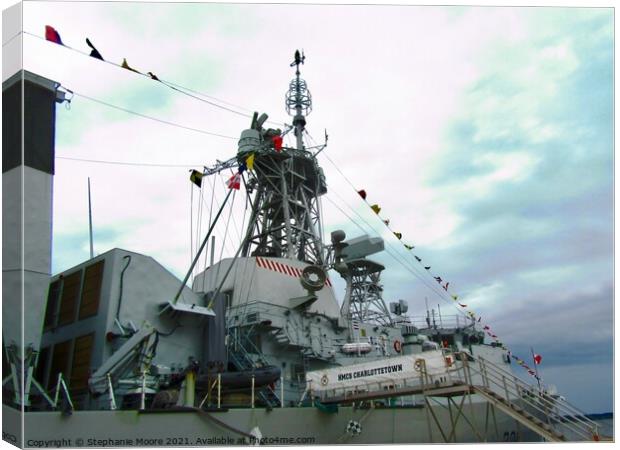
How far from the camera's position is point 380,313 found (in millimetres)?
32000

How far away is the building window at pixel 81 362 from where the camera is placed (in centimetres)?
1319

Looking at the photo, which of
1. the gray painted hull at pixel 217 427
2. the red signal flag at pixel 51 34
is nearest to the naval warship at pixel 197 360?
the gray painted hull at pixel 217 427

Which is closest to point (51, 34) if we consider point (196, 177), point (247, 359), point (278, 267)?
point (196, 177)

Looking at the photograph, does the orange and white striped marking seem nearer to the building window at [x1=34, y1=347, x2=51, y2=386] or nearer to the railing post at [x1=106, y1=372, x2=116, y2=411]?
the building window at [x1=34, y1=347, x2=51, y2=386]

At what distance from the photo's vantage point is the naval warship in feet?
36.3

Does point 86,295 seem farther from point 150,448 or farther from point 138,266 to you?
point 150,448

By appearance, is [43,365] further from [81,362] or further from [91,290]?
[91,290]

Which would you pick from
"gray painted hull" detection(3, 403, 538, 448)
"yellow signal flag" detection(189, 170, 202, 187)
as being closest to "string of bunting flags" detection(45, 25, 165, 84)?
"yellow signal flag" detection(189, 170, 202, 187)

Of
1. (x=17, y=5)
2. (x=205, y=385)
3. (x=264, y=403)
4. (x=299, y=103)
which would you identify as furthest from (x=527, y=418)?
(x=299, y=103)

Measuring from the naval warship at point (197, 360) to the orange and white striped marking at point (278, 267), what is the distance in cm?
6

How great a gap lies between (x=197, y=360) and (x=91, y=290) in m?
3.44

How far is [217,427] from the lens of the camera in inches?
471

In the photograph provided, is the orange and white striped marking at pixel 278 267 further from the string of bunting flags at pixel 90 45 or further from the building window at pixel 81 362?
the string of bunting flags at pixel 90 45

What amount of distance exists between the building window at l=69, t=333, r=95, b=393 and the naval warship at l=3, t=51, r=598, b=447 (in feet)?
0.16
